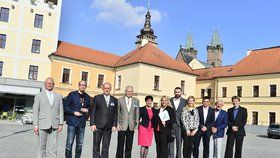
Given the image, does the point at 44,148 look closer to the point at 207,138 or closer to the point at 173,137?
the point at 173,137

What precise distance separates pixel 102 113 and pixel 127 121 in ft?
2.31

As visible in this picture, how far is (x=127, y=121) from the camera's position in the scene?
26.1 ft

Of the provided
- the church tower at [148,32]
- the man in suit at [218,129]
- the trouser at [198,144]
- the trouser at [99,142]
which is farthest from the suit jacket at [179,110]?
the church tower at [148,32]

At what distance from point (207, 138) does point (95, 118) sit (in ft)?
10.5

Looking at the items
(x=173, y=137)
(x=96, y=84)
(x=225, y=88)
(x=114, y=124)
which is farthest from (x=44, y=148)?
(x=225, y=88)

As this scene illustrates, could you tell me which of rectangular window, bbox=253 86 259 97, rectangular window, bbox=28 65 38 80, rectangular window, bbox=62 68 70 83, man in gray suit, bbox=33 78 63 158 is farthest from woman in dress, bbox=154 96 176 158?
rectangular window, bbox=253 86 259 97

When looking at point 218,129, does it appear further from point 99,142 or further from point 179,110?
point 99,142

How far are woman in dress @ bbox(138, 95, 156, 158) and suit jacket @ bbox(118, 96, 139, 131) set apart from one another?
0.23m

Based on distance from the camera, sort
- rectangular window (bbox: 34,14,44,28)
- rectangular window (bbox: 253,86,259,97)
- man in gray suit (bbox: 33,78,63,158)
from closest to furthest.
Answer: man in gray suit (bbox: 33,78,63,158)
rectangular window (bbox: 34,14,44,28)
rectangular window (bbox: 253,86,259,97)

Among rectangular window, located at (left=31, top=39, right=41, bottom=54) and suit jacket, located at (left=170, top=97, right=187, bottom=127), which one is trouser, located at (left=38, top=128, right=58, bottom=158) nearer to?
suit jacket, located at (left=170, top=97, right=187, bottom=127)

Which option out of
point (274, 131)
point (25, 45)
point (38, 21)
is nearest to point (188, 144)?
point (274, 131)

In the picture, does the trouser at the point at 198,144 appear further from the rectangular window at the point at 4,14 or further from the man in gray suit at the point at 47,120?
the rectangular window at the point at 4,14

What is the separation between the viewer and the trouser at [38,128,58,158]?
6.79 meters

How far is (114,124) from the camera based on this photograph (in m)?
Result: 7.80
